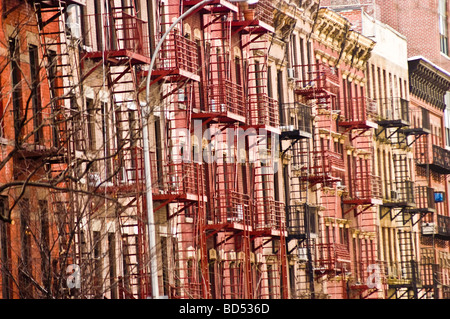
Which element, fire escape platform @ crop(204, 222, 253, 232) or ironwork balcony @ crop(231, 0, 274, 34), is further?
ironwork balcony @ crop(231, 0, 274, 34)

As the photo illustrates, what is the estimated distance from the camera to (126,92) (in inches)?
1415

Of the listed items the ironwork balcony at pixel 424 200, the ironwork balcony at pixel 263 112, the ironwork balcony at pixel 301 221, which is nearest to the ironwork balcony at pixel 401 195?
the ironwork balcony at pixel 424 200

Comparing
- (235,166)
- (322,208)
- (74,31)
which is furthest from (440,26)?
(74,31)

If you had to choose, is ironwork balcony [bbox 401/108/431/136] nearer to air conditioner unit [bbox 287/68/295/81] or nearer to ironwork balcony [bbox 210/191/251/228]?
air conditioner unit [bbox 287/68/295/81]

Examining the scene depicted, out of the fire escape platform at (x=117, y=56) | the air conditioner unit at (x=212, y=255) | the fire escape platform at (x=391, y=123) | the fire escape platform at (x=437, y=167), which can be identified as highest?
the fire escape platform at (x=391, y=123)

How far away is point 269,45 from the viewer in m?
50.7

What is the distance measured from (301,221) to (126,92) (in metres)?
17.0

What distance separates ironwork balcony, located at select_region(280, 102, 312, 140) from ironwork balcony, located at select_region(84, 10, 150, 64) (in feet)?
44.9

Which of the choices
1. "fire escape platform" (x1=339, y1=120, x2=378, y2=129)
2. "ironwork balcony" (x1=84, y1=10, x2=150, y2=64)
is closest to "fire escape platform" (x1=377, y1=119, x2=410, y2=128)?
"fire escape platform" (x1=339, y1=120, x2=378, y2=129)

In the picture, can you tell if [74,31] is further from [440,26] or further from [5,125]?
[440,26]

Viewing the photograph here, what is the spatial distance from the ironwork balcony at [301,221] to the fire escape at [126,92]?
13.7m

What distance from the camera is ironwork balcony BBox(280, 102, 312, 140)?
5028 centimetres

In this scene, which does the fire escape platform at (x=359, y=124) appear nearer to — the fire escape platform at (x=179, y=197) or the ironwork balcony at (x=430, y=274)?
the ironwork balcony at (x=430, y=274)

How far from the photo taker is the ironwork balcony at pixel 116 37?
3419 cm
